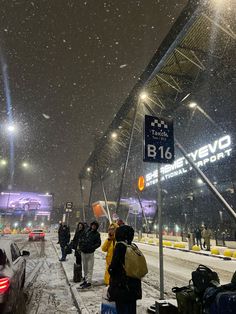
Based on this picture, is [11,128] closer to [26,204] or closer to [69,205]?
[69,205]

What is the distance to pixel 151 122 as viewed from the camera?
5316mm

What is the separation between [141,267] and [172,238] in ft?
92.3

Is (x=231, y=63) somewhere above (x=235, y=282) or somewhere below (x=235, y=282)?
above

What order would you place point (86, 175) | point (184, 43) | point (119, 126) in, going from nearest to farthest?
point (184, 43) → point (119, 126) → point (86, 175)

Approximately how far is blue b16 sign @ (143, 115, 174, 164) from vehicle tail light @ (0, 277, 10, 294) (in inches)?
120

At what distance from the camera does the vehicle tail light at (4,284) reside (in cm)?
354

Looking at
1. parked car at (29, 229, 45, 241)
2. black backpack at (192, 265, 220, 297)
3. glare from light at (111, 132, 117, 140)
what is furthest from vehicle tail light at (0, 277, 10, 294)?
glare from light at (111, 132, 117, 140)

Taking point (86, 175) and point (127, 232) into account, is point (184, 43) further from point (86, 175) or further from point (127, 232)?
point (86, 175)

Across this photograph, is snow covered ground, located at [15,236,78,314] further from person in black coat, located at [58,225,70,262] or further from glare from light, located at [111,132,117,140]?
glare from light, located at [111,132,117,140]

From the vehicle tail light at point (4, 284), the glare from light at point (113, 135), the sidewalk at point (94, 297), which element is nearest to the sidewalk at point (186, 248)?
the sidewalk at point (94, 297)

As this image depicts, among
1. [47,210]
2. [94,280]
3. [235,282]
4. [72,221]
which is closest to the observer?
[235,282]

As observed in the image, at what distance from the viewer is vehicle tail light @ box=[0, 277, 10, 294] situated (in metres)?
3.54

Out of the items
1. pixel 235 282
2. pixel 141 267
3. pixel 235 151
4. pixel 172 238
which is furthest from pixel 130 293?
pixel 172 238

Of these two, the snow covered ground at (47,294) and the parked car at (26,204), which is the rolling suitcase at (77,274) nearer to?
the snow covered ground at (47,294)
